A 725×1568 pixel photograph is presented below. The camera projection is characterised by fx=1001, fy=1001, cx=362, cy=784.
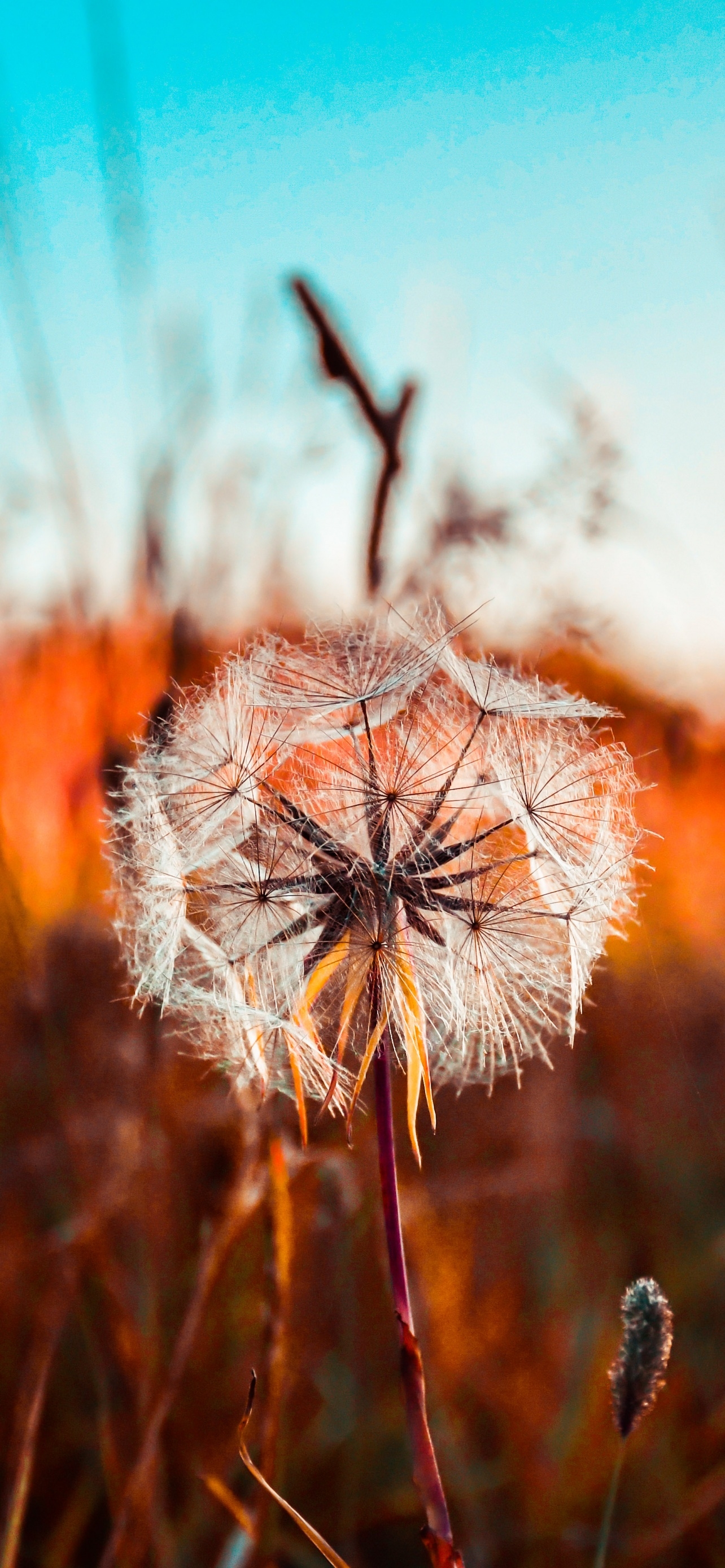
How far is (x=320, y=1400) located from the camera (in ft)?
6.97

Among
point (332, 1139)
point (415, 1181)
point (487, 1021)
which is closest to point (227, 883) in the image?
point (487, 1021)

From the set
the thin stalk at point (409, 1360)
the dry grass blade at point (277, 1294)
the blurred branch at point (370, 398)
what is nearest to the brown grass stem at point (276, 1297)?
the dry grass blade at point (277, 1294)

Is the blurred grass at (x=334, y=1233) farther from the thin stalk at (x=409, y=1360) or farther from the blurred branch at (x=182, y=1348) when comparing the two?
the thin stalk at (x=409, y=1360)

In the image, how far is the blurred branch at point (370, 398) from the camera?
898 millimetres

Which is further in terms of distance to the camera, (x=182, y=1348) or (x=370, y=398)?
(x=182, y=1348)

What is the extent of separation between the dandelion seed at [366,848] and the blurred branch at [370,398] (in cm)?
16

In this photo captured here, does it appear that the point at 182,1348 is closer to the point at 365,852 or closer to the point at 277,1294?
the point at 277,1294

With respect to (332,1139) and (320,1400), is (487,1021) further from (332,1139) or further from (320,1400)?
(320,1400)

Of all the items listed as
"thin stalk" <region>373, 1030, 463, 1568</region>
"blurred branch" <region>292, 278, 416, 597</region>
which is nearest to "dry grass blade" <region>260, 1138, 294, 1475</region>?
"thin stalk" <region>373, 1030, 463, 1568</region>

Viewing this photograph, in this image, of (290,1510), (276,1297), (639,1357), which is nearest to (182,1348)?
(276,1297)

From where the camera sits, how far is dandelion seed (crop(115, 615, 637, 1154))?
0.98 m

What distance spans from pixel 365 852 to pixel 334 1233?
5.34 feet

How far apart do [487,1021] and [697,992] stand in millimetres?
1906

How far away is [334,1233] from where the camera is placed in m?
2.29
